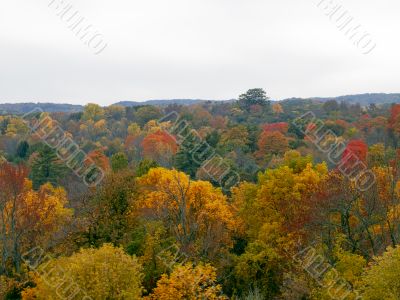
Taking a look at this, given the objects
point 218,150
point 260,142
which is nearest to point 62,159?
point 218,150

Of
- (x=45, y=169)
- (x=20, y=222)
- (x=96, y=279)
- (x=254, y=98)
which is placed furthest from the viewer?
(x=254, y=98)

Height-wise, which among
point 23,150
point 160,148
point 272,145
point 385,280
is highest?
point 272,145

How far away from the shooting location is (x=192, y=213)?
117 feet

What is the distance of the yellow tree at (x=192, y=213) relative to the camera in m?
31.9

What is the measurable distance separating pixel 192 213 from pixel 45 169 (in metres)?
38.7

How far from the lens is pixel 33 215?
34188 millimetres

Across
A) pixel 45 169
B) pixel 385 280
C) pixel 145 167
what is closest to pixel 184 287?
pixel 385 280

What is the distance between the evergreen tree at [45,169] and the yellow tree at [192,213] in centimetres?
3299

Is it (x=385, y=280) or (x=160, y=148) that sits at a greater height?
Result: (x=160, y=148)

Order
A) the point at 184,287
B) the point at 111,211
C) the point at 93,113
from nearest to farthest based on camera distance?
1. the point at 184,287
2. the point at 111,211
3. the point at 93,113

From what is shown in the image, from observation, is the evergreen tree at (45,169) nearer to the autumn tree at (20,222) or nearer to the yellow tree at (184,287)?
the autumn tree at (20,222)

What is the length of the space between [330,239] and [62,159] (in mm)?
48477

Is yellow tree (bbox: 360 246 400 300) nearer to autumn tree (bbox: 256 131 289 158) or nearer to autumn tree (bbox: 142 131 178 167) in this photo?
autumn tree (bbox: 256 131 289 158)

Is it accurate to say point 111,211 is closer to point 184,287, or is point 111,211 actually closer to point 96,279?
point 96,279
